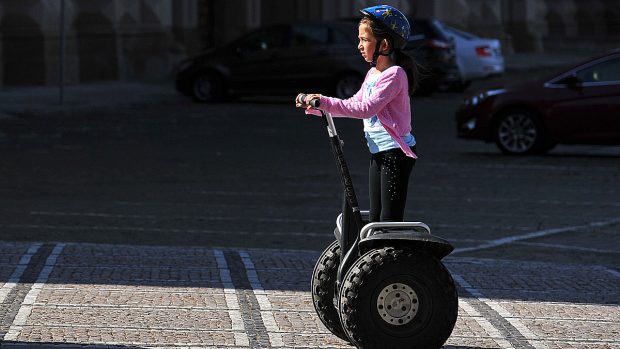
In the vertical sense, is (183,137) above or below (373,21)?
below

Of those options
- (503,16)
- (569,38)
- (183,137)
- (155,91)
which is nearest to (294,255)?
(183,137)

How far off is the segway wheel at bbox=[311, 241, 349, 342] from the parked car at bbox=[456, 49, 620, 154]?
40.6 feet

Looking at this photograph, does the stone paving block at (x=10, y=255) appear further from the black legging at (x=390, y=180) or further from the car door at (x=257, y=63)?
the car door at (x=257, y=63)

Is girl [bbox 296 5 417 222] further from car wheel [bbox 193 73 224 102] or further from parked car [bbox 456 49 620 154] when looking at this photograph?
car wheel [bbox 193 73 224 102]

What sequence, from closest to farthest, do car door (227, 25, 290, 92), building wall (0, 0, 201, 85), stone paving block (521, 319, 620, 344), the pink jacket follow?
the pink jacket → stone paving block (521, 319, 620, 344) → car door (227, 25, 290, 92) → building wall (0, 0, 201, 85)

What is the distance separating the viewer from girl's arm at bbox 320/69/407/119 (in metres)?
6.71

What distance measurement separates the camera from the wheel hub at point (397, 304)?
22.2ft

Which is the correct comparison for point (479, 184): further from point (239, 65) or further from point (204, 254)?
point (239, 65)

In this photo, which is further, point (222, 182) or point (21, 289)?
point (222, 182)

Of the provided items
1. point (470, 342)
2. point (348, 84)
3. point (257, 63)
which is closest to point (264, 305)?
point (470, 342)

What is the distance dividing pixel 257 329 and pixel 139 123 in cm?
1684

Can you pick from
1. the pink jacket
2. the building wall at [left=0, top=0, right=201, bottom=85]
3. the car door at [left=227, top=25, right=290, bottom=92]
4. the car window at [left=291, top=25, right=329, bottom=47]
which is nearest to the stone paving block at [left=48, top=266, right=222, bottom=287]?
the pink jacket

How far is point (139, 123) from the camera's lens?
24.1 meters

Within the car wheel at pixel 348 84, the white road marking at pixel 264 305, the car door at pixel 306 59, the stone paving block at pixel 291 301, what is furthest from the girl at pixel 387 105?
the car door at pixel 306 59
